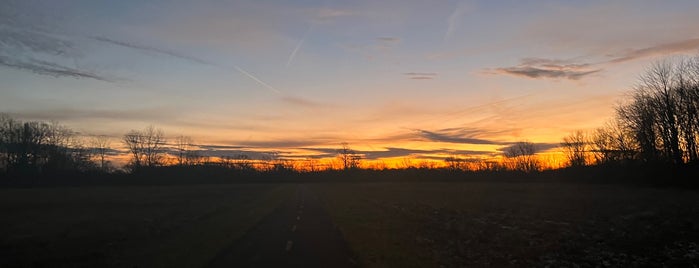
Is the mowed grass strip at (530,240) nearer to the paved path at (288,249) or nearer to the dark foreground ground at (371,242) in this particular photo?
the dark foreground ground at (371,242)

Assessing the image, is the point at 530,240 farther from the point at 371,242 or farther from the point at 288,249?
the point at 288,249

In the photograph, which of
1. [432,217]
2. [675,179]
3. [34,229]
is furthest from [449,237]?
[675,179]

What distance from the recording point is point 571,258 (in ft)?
48.9

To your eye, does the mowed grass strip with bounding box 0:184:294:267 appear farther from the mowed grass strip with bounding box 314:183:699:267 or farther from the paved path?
the mowed grass strip with bounding box 314:183:699:267

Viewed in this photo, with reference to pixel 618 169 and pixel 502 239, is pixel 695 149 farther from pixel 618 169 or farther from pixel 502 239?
pixel 502 239

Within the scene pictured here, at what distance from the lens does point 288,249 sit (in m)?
16.3

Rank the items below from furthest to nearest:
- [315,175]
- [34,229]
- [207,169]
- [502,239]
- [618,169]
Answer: [315,175] → [207,169] → [618,169] → [34,229] → [502,239]

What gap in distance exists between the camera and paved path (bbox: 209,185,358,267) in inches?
540

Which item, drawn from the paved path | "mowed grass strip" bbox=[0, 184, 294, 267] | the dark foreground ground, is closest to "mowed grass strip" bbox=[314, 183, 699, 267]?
the dark foreground ground

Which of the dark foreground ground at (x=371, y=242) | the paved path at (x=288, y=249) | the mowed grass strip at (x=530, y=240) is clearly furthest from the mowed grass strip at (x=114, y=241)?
the mowed grass strip at (x=530, y=240)

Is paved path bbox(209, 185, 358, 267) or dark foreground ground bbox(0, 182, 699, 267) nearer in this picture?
paved path bbox(209, 185, 358, 267)

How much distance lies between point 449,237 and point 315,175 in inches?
6080

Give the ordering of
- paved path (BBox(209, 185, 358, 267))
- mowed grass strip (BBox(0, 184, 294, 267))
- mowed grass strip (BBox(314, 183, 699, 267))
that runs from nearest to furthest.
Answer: paved path (BBox(209, 185, 358, 267)) → mowed grass strip (BBox(314, 183, 699, 267)) → mowed grass strip (BBox(0, 184, 294, 267))

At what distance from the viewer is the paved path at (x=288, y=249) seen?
13711 mm
